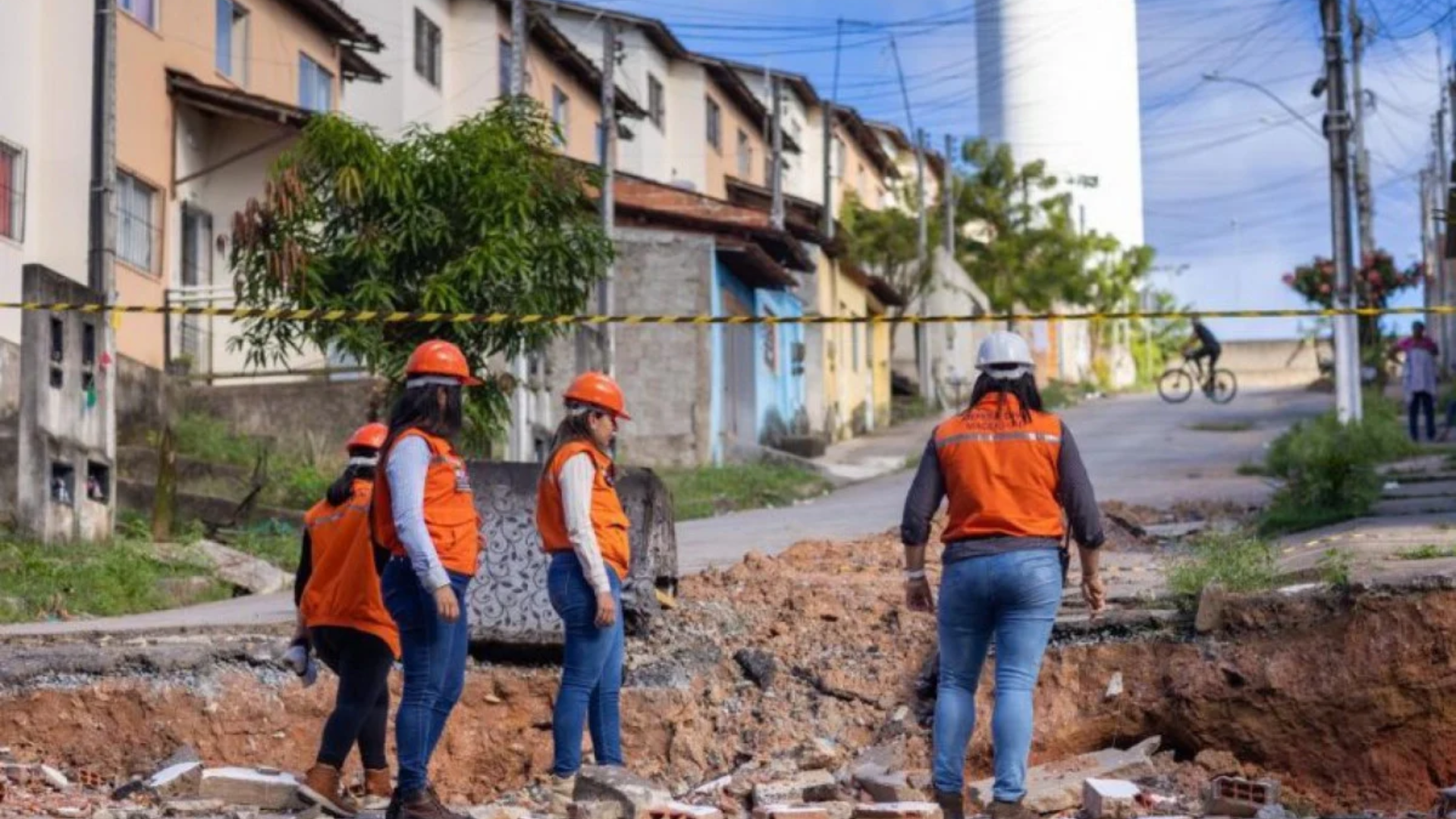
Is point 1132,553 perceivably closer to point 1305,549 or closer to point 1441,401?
point 1305,549

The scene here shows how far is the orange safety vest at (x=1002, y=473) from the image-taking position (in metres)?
7.68

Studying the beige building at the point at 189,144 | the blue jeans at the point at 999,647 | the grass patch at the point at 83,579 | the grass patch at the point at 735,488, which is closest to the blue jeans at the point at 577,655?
the blue jeans at the point at 999,647

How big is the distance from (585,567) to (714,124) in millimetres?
39885

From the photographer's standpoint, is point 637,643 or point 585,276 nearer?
point 637,643

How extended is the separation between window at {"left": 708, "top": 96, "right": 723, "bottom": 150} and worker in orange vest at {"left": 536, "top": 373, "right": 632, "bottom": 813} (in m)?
38.7

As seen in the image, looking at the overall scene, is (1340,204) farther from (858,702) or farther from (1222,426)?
(858,702)

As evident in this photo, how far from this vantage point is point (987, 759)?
984 centimetres

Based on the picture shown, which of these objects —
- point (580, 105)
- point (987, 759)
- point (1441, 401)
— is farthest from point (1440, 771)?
point (580, 105)

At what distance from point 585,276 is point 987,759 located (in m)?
9.39

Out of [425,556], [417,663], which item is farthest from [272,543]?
[425,556]

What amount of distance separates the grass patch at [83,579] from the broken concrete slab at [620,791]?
25.5 feet

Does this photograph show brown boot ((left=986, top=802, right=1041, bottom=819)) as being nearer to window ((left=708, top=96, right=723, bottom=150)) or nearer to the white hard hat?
the white hard hat

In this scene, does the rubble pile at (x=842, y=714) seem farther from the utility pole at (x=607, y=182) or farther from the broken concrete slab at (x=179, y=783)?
the utility pole at (x=607, y=182)

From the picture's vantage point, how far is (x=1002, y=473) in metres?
7.72
